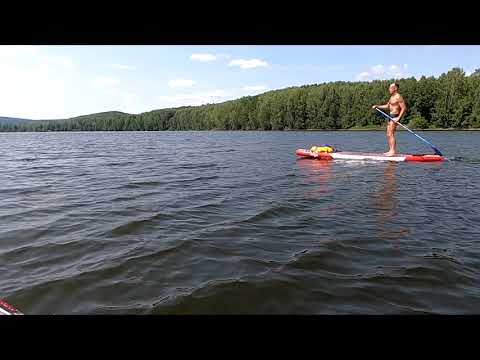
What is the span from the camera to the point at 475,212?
8.23m

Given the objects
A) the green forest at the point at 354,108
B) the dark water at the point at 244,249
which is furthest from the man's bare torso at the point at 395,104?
the green forest at the point at 354,108

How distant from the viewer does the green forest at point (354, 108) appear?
271 ft

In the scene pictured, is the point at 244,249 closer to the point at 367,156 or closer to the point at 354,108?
Result: the point at 367,156

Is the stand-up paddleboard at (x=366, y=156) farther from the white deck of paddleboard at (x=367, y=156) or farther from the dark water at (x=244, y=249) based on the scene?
the dark water at (x=244, y=249)

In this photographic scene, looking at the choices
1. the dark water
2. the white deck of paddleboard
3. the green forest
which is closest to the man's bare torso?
A: the white deck of paddleboard

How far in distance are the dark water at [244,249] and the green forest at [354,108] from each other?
85.1 m

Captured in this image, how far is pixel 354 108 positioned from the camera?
102 meters

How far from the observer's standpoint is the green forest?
271 ft

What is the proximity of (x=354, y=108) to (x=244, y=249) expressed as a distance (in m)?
105

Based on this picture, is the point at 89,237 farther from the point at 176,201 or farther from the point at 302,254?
the point at 302,254

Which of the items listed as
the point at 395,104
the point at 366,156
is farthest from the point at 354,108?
the point at 395,104

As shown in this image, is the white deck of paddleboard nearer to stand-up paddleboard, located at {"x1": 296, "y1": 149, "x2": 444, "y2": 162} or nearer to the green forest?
stand-up paddleboard, located at {"x1": 296, "y1": 149, "x2": 444, "y2": 162}

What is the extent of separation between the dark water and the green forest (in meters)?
85.1
